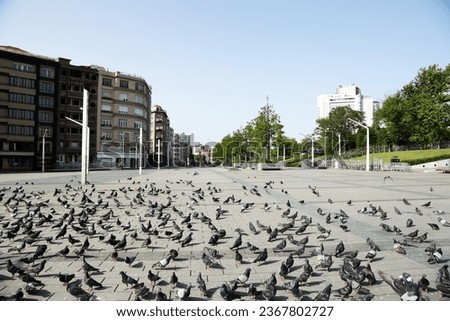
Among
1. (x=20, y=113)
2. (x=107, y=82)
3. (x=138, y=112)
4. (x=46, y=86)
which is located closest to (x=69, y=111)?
(x=20, y=113)

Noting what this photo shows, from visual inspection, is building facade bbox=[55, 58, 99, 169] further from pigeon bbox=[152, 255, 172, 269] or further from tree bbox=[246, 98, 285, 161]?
pigeon bbox=[152, 255, 172, 269]

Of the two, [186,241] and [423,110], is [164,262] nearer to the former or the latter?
[186,241]

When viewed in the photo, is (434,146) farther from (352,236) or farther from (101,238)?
(101,238)

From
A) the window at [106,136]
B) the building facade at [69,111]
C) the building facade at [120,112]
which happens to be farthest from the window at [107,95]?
the building facade at [69,111]

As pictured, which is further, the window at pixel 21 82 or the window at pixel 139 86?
the window at pixel 139 86

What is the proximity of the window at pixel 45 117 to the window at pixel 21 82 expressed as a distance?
5.62 meters

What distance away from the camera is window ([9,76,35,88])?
57.5 m

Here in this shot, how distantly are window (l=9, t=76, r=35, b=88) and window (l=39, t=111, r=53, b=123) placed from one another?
5.62 m

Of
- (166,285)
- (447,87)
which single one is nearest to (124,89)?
(447,87)

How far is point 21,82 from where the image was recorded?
58.4 metres

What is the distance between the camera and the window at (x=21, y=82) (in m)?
57.5

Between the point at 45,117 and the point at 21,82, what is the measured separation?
754cm

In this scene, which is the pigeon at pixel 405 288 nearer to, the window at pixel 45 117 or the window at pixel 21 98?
the window at pixel 45 117
